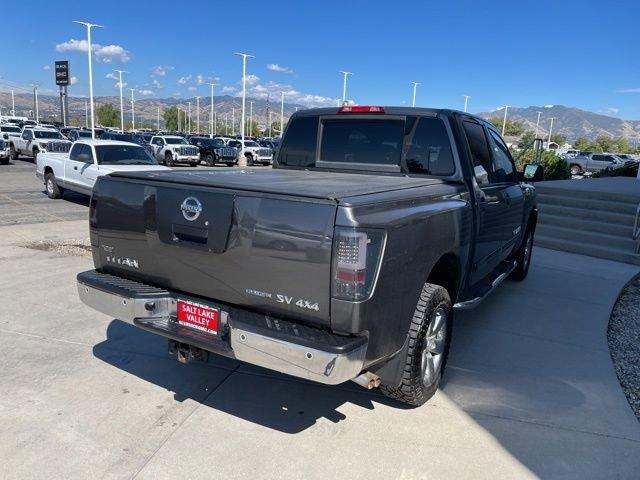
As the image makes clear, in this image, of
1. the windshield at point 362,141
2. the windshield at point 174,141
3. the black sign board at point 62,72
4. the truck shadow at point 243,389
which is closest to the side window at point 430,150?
the windshield at point 362,141

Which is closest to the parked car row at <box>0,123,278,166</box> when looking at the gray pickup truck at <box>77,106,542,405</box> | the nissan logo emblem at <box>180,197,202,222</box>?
the gray pickup truck at <box>77,106,542,405</box>

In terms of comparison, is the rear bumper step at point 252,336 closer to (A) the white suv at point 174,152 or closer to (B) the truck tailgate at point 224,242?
(B) the truck tailgate at point 224,242

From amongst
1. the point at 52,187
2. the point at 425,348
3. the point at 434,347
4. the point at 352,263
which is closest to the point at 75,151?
the point at 52,187

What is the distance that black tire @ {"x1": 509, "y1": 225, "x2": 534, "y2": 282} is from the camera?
6.92 m

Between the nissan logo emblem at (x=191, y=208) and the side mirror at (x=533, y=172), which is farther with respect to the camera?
the side mirror at (x=533, y=172)

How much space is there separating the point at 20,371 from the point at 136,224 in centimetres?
168

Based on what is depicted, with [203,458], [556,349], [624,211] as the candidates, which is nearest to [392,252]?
[203,458]

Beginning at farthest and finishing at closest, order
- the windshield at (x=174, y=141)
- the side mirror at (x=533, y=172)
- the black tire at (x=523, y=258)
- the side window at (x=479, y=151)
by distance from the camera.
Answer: the windshield at (x=174, y=141) → the black tire at (x=523, y=258) → the side mirror at (x=533, y=172) → the side window at (x=479, y=151)

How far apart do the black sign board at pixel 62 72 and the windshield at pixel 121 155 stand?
→ 57825 millimetres

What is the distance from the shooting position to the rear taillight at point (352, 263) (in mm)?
2570

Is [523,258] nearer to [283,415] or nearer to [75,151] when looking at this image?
[283,415]

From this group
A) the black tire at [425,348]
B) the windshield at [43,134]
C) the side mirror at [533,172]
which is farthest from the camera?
the windshield at [43,134]

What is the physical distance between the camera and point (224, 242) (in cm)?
290

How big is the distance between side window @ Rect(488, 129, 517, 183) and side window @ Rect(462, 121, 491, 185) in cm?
23
